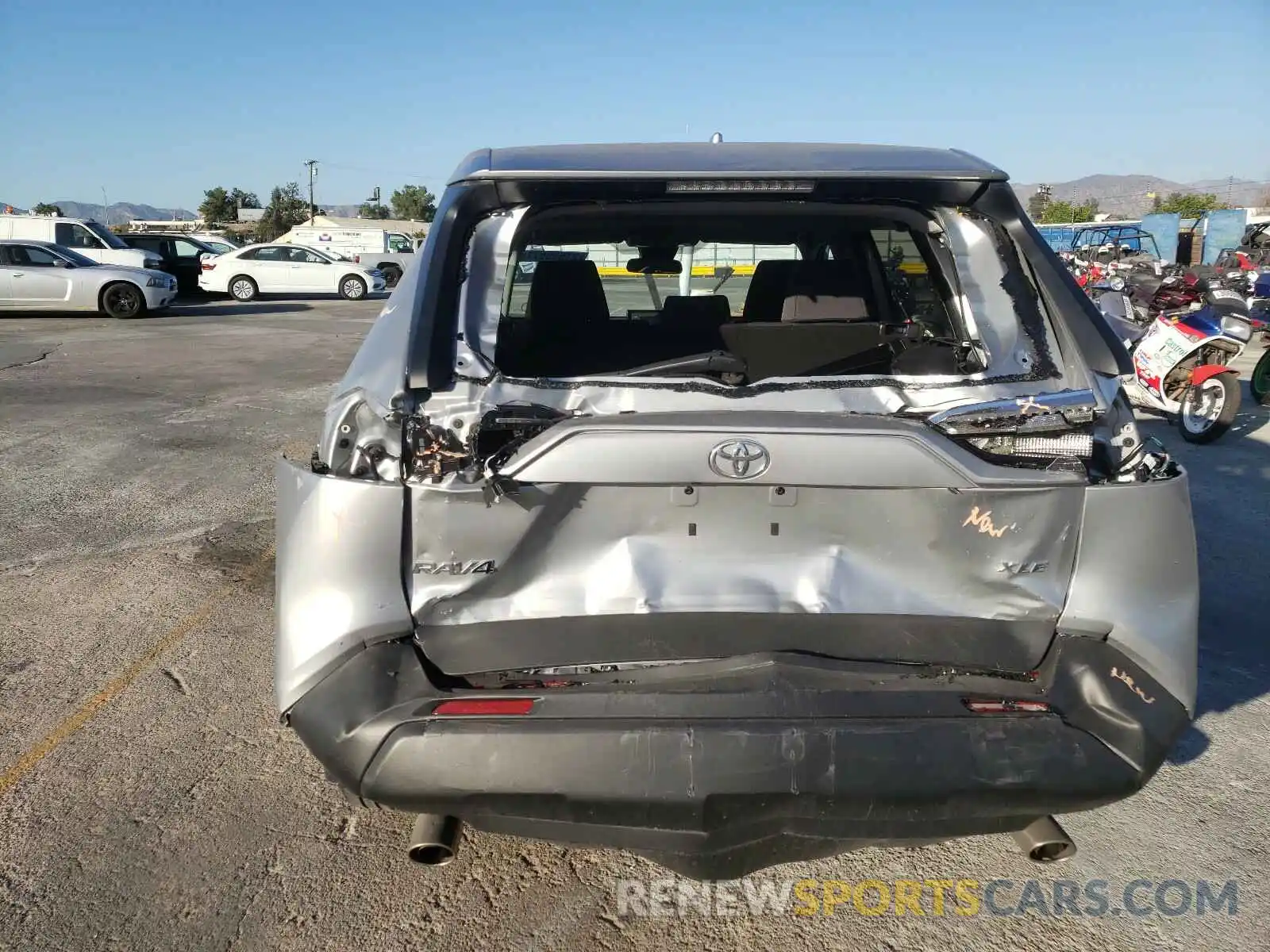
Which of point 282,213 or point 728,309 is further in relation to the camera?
point 282,213

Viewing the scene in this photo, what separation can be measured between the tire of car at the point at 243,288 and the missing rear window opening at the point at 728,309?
2278 cm

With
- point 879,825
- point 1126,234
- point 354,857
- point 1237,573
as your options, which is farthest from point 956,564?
point 1126,234

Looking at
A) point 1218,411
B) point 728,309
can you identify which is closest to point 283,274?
point 1218,411

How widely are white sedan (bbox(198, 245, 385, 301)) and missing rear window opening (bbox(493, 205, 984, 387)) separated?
21.8 m

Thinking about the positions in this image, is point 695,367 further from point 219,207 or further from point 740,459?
point 219,207

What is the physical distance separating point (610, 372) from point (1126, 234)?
78.2 ft

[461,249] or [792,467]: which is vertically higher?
[461,249]

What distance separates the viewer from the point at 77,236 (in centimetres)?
2270

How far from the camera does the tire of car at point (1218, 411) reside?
759 centimetres

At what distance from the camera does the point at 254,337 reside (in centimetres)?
1554

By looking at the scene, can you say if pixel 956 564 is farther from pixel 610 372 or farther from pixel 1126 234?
pixel 1126 234

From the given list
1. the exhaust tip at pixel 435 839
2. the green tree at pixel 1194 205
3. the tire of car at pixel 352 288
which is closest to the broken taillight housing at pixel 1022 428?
the exhaust tip at pixel 435 839

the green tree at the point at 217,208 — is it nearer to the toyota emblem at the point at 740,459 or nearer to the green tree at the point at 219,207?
the green tree at the point at 219,207

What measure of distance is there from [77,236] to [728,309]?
941 inches
